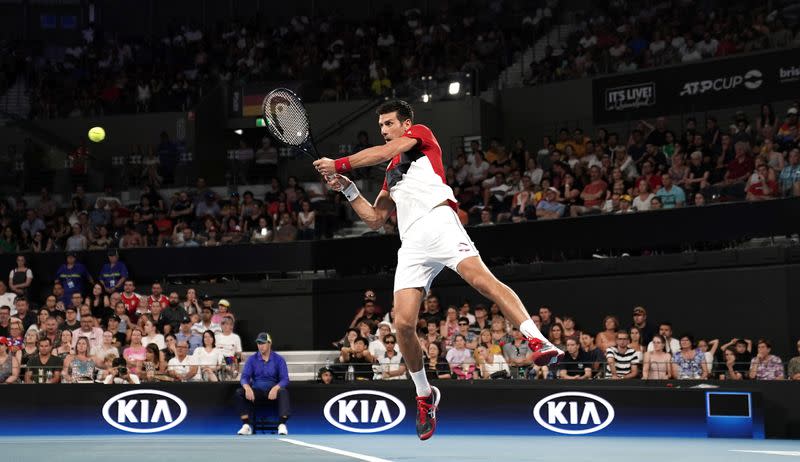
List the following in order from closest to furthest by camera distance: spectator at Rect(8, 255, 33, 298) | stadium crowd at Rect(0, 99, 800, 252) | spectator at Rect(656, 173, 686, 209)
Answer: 1. spectator at Rect(656, 173, 686, 209)
2. stadium crowd at Rect(0, 99, 800, 252)
3. spectator at Rect(8, 255, 33, 298)

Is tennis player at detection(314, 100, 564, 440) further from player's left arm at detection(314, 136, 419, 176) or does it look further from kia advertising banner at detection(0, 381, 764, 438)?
kia advertising banner at detection(0, 381, 764, 438)

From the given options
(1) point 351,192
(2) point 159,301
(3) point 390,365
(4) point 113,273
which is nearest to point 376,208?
(1) point 351,192

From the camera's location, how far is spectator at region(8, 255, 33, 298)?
76.8ft

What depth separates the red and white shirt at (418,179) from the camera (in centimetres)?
937

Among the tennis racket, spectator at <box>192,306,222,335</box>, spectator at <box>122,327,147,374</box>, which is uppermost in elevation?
the tennis racket

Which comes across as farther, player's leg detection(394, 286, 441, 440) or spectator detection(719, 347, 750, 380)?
spectator detection(719, 347, 750, 380)

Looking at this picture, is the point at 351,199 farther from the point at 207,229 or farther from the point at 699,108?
the point at 699,108

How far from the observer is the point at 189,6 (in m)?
37.8

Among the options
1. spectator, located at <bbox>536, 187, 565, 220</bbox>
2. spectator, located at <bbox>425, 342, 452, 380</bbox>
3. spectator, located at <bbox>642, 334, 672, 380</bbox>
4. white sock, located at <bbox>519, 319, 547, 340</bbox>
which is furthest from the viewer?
spectator, located at <bbox>536, 187, 565, 220</bbox>

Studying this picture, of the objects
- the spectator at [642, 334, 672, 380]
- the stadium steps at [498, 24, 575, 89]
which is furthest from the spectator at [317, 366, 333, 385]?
the stadium steps at [498, 24, 575, 89]

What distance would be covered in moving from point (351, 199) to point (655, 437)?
23.3 ft

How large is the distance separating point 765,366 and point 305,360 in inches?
359

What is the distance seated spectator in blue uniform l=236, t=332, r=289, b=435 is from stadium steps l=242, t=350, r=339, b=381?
289 cm

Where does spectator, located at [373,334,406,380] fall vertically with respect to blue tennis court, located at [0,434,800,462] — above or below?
above
